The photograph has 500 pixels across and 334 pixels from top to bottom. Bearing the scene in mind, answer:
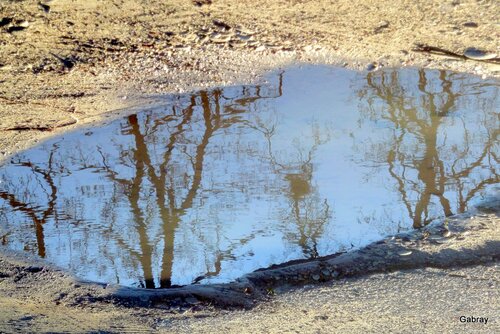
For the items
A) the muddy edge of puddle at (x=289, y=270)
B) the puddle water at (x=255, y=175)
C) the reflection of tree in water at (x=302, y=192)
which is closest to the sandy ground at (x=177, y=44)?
the puddle water at (x=255, y=175)

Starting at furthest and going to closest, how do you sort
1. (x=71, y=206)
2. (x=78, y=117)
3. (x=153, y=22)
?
(x=153, y=22)
(x=78, y=117)
(x=71, y=206)

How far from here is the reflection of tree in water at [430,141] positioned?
496cm

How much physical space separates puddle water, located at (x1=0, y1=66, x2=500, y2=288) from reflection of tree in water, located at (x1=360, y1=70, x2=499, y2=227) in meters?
0.01

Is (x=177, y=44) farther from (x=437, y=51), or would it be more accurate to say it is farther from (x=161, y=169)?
(x=437, y=51)

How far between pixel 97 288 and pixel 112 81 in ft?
8.45

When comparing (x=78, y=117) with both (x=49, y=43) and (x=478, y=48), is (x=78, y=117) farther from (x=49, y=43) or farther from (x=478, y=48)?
(x=478, y=48)

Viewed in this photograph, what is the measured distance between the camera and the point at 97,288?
4168 mm

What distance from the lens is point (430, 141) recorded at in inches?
215

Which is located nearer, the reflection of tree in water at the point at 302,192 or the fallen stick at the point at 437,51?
the reflection of tree in water at the point at 302,192

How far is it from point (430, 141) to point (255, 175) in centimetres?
151

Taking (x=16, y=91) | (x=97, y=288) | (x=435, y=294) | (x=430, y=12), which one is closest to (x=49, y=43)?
(x=16, y=91)

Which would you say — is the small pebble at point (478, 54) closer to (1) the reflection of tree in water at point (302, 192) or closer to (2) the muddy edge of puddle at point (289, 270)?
(1) the reflection of tree in water at point (302, 192)

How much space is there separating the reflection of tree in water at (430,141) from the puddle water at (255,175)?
0.01 m

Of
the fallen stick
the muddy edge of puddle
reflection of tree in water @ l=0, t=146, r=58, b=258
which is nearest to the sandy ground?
the fallen stick
